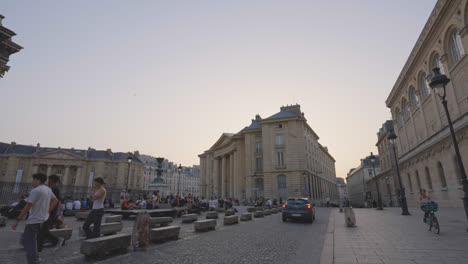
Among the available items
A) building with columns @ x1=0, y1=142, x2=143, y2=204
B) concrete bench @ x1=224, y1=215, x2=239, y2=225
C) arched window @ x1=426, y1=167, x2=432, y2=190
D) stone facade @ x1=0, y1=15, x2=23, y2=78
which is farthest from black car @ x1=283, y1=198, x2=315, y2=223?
building with columns @ x1=0, y1=142, x2=143, y2=204

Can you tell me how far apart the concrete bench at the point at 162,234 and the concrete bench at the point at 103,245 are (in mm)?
1177

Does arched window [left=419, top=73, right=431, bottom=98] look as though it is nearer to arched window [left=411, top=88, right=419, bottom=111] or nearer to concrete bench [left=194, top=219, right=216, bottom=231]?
arched window [left=411, top=88, right=419, bottom=111]

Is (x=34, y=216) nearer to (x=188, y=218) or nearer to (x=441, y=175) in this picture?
(x=188, y=218)

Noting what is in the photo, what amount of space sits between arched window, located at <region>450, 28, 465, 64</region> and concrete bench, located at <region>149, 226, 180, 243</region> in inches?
965

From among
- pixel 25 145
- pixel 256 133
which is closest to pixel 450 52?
pixel 256 133

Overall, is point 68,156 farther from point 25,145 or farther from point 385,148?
point 385,148

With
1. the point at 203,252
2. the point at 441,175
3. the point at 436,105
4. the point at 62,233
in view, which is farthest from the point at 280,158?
the point at 62,233

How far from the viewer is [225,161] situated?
60.3m

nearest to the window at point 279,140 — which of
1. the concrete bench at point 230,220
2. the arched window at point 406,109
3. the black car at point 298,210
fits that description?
the arched window at point 406,109

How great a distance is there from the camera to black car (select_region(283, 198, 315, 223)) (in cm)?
1385

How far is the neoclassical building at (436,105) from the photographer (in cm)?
1889

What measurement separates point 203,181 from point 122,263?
70.1m

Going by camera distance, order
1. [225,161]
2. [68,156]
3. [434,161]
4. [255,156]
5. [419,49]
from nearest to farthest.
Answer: [434,161], [419,49], [255,156], [225,161], [68,156]

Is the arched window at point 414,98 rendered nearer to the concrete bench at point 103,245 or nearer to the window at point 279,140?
the window at point 279,140
